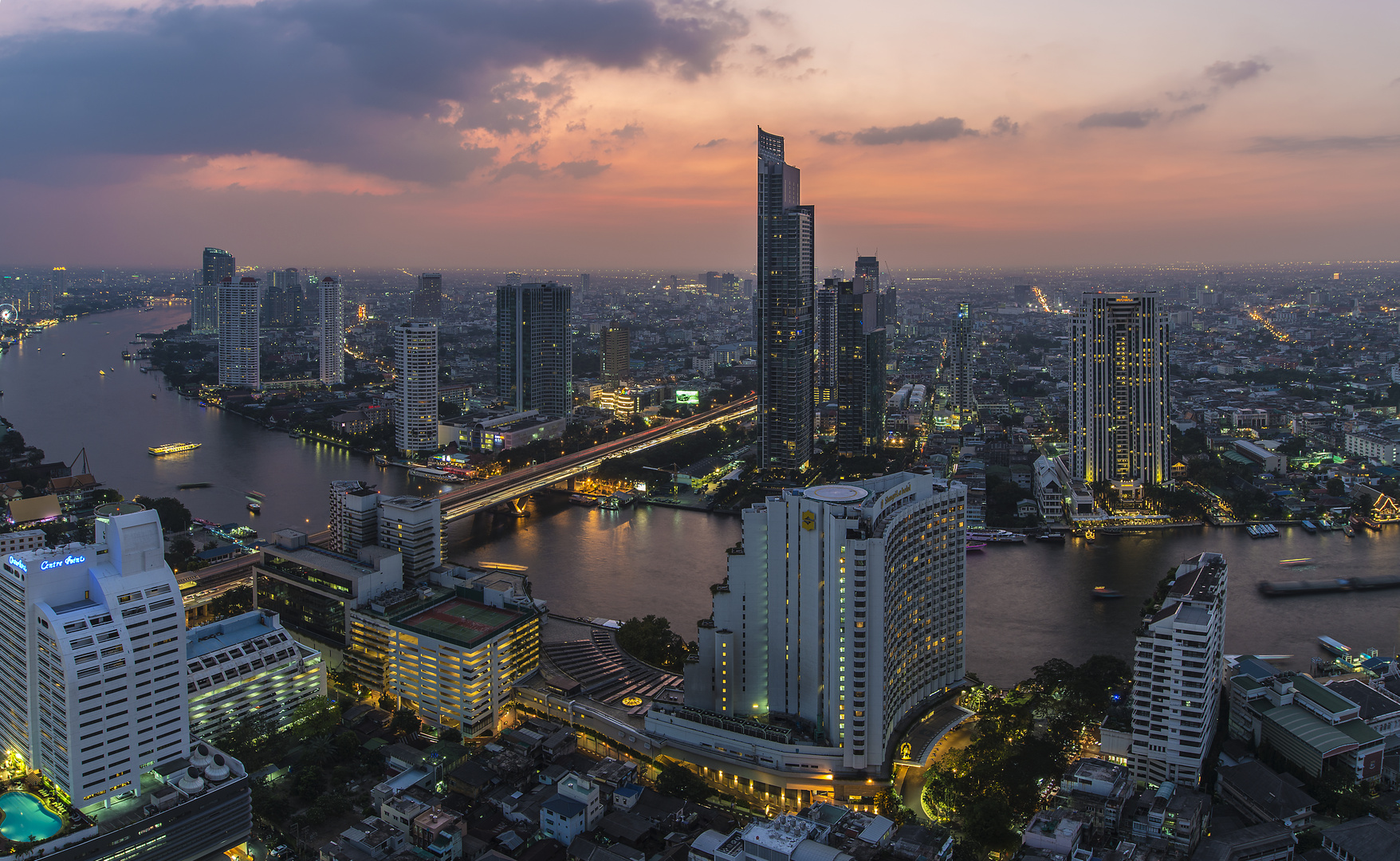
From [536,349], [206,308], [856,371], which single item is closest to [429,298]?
[206,308]

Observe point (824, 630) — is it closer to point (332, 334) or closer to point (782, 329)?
point (782, 329)

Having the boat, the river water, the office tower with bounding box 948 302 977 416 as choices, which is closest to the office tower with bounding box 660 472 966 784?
the river water

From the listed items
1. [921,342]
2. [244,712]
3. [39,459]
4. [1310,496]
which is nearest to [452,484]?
[39,459]

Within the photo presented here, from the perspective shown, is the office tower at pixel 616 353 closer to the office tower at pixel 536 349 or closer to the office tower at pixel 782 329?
the office tower at pixel 536 349

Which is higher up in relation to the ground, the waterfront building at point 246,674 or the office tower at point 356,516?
the office tower at point 356,516

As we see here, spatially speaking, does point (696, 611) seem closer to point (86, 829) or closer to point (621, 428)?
point (86, 829)

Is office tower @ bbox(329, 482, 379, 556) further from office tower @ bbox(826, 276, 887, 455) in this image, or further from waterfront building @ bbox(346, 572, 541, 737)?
office tower @ bbox(826, 276, 887, 455)

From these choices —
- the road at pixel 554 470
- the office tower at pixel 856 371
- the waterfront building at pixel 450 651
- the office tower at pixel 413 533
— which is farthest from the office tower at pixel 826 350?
the waterfront building at pixel 450 651
